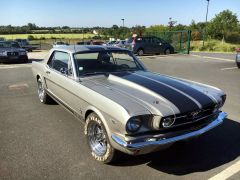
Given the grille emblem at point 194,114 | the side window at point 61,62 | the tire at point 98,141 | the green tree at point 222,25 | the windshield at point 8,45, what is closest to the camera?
the grille emblem at point 194,114

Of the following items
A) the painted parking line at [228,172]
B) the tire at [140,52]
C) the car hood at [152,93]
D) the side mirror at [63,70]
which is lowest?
the painted parking line at [228,172]

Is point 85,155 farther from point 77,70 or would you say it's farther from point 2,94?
point 2,94

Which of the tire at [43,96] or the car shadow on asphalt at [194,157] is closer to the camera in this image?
the car shadow on asphalt at [194,157]

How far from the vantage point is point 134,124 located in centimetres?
329

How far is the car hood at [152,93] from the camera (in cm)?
342

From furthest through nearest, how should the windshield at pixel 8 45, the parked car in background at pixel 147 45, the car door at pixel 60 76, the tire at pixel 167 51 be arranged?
the tire at pixel 167 51
the parked car in background at pixel 147 45
the windshield at pixel 8 45
the car door at pixel 60 76

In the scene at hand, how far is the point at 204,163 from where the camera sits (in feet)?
12.7

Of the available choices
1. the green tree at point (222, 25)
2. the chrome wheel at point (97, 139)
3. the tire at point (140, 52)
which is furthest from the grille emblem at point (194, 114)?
the green tree at point (222, 25)

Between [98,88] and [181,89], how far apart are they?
1.22 metres

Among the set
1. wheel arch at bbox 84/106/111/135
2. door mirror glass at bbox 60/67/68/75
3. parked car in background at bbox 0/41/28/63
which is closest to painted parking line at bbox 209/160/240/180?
wheel arch at bbox 84/106/111/135

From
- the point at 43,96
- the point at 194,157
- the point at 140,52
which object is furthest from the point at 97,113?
the point at 140,52

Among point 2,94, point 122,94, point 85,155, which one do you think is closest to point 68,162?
point 85,155

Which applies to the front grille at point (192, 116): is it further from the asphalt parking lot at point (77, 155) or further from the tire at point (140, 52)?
the tire at point (140, 52)

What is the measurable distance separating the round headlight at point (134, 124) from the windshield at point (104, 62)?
1.77m
